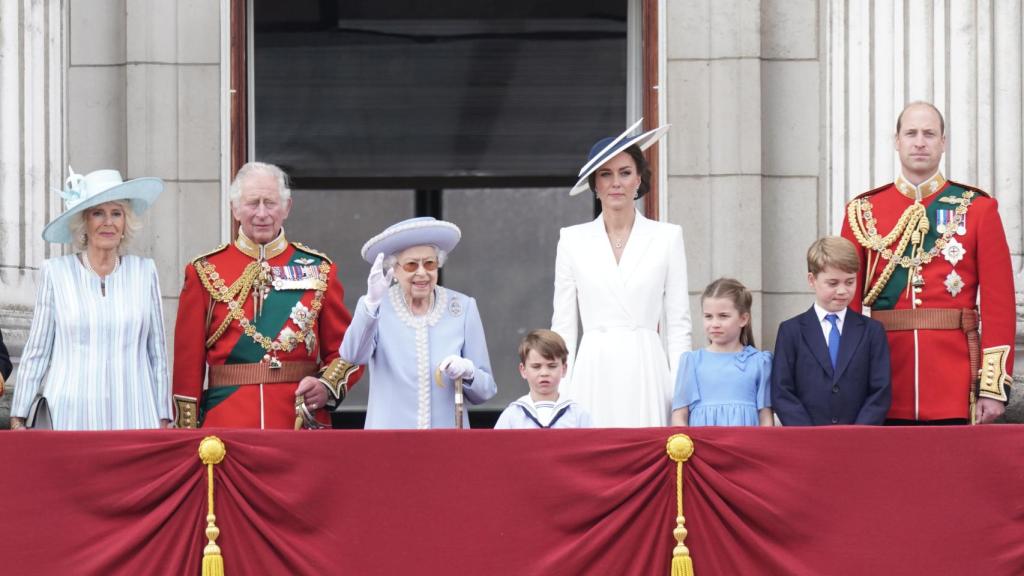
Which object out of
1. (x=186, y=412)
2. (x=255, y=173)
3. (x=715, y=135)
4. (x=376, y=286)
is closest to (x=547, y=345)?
(x=376, y=286)

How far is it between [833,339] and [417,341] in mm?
1541

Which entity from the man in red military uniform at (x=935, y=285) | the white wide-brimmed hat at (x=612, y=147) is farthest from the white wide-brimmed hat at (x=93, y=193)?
the man in red military uniform at (x=935, y=285)

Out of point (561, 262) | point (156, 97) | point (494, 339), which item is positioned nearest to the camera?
point (561, 262)

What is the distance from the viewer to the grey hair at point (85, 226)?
22.9ft

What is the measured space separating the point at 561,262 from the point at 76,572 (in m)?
2.21

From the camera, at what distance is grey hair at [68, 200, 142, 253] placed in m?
6.99

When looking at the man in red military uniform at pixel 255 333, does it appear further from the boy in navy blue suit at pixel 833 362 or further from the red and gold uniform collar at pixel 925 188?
the red and gold uniform collar at pixel 925 188

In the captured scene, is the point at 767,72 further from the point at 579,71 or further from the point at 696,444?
the point at 696,444

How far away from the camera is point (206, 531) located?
245 inches

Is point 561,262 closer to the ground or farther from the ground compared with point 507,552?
farther from the ground

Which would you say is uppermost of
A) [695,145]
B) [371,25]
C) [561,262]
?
[371,25]

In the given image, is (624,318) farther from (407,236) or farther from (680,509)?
(680,509)

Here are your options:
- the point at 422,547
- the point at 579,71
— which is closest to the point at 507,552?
the point at 422,547

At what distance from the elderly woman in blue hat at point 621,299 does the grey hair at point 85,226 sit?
162cm
